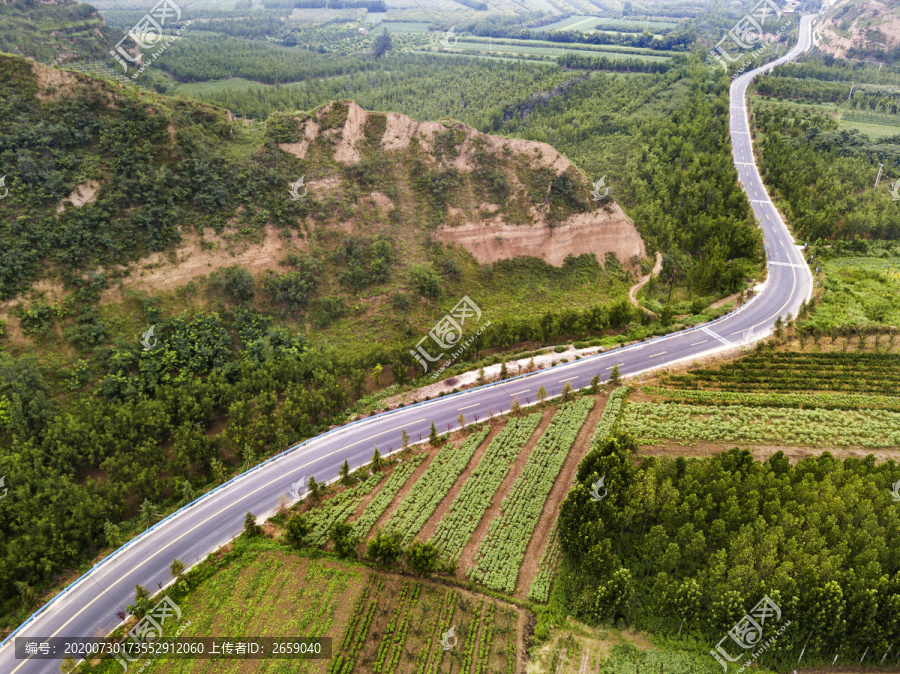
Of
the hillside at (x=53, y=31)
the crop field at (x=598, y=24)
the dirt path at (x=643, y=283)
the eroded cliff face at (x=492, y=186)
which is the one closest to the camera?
the dirt path at (x=643, y=283)

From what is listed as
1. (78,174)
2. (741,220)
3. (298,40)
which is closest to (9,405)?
(78,174)

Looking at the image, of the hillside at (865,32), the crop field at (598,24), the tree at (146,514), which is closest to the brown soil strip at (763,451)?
the tree at (146,514)

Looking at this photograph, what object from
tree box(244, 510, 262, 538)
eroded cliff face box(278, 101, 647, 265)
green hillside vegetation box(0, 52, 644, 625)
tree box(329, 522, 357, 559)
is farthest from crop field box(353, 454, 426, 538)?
eroded cliff face box(278, 101, 647, 265)

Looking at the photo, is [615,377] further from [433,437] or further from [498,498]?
[433,437]

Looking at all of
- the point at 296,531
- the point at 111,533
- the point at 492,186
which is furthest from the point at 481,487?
the point at 492,186

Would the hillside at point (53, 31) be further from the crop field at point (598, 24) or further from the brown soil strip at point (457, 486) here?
the crop field at point (598, 24)

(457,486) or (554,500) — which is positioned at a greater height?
(457,486)
